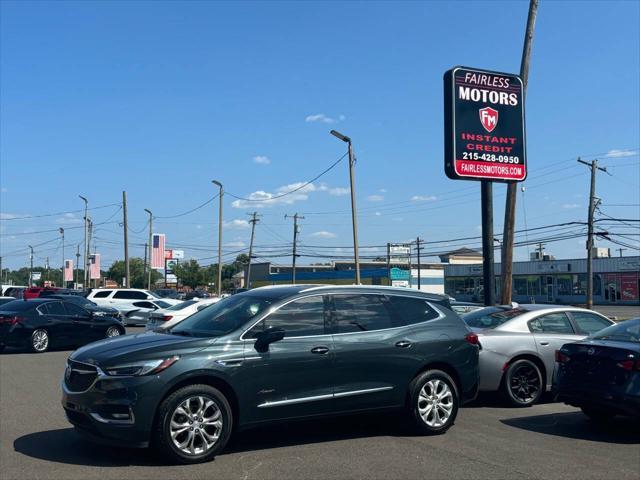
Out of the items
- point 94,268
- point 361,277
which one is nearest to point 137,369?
point 94,268

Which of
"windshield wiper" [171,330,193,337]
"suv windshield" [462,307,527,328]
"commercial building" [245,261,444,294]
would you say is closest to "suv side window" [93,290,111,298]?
"suv windshield" [462,307,527,328]

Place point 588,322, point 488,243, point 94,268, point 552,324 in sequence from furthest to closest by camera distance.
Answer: point 94,268 < point 488,243 < point 588,322 < point 552,324

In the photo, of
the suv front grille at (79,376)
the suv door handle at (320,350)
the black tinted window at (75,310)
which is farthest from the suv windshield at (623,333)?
the black tinted window at (75,310)

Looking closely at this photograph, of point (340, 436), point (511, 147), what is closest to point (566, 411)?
point (340, 436)

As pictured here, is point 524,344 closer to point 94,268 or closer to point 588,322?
point 588,322

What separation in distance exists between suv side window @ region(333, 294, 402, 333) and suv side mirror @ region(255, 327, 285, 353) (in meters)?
0.87

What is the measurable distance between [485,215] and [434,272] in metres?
73.9

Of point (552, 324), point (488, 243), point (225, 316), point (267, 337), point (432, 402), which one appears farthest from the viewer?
point (488, 243)

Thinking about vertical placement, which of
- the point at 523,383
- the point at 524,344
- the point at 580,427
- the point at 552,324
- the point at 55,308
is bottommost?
the point at 580,427

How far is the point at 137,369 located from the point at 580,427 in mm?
5689

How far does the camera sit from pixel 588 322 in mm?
10703

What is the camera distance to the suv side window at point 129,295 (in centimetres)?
3316

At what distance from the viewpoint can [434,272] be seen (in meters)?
88.9

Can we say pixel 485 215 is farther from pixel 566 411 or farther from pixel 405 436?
pixel 405 436
